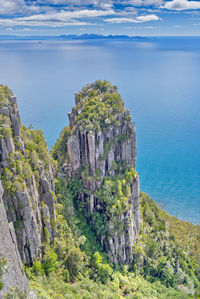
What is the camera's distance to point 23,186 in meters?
27.0

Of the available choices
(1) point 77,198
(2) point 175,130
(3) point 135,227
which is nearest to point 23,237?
(1) point 77,198

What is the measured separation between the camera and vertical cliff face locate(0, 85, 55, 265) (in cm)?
2681

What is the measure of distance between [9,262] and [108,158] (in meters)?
26.4

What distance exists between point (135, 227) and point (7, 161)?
27.9 m

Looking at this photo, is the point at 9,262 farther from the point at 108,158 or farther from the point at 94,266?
the point at 108,158

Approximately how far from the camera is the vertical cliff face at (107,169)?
41344mm

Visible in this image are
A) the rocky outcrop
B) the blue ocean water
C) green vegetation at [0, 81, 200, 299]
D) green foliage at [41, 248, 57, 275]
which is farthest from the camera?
the blue ocean water

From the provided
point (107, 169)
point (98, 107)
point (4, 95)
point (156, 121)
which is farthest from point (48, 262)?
point (156, 121)

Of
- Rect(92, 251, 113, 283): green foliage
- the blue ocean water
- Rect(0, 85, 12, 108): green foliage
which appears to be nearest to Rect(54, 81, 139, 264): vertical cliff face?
Rect(92, 251, 113, 283): green foliage

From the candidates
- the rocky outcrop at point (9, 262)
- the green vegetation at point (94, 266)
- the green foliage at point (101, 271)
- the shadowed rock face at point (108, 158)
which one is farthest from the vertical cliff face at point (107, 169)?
the rocky outcrop at point (9, 262)

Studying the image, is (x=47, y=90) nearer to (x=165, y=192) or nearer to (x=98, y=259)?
(x=165, y=192)

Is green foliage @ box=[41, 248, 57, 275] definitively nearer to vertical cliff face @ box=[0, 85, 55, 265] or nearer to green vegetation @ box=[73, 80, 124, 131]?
vertical cliff face @ box=[0, 85, 55, 265]

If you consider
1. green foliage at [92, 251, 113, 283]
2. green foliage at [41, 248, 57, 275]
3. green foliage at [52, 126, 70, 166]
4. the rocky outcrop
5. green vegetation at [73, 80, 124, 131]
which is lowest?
green foliage at [92, 251, 113, 283]

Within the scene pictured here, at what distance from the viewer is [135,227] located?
4534 centimetres
